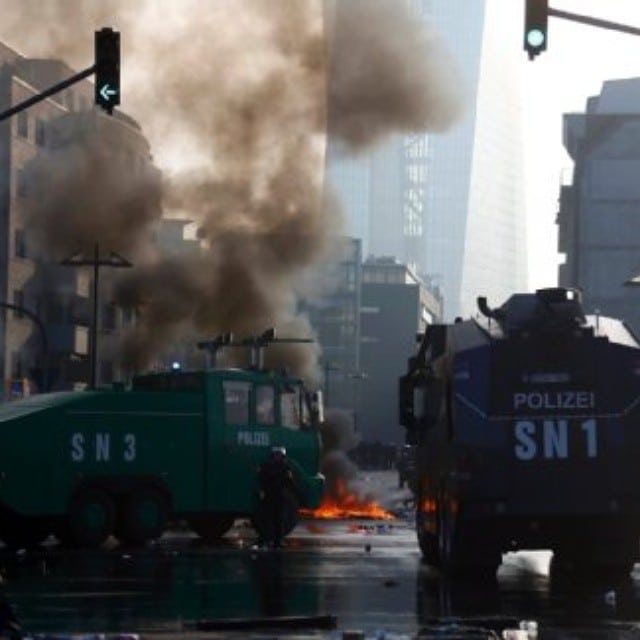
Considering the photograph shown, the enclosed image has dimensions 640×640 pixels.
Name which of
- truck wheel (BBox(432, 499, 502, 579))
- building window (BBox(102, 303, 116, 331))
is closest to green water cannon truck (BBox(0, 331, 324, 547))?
truck wheel (BBox(432, 499, 502, 579))

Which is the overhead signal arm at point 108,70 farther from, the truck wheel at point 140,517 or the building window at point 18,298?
the building window at point 18,298

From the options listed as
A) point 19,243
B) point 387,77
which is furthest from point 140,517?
point 19,243

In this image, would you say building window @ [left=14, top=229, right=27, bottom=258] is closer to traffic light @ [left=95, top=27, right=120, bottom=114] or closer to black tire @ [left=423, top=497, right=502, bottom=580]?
traffic light @ [left=95, top=27, right=120, bottom=114]

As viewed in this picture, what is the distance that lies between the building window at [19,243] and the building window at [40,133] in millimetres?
4023

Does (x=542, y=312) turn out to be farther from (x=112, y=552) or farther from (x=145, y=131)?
(x=145, y=131)

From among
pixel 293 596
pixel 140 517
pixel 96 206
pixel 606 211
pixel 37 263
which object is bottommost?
pixel 293 596

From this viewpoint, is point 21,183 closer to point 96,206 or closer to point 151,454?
point 96,206

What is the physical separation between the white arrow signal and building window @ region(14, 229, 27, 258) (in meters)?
60.4

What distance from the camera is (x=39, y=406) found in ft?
104

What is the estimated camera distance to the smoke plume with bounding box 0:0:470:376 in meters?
49.5

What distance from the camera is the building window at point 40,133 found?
277ft

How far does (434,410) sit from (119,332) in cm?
4232

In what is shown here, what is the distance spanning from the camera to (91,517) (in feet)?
105

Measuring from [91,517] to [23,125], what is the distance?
52435 mm
